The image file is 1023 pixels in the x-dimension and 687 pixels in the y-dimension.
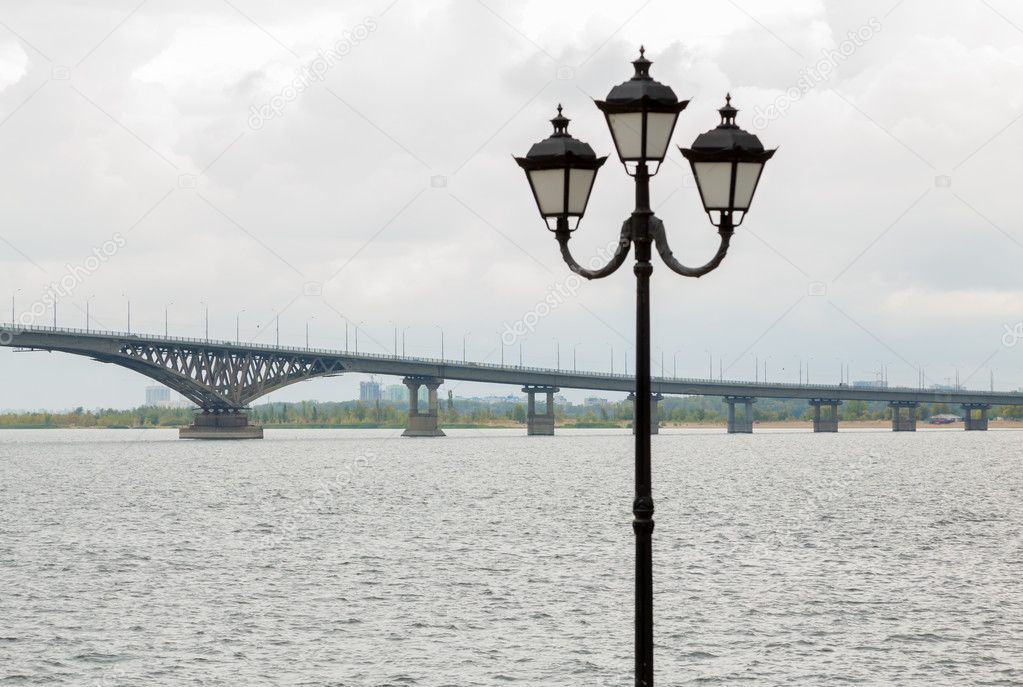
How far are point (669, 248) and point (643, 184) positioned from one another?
0.71m

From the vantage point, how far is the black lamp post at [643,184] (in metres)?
13.2

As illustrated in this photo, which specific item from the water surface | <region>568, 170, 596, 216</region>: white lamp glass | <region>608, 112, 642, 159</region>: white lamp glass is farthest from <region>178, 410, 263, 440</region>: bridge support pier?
<region>608, 112, 642, 159</region>: white lamp glass

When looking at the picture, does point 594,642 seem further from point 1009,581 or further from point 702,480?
point 702,480

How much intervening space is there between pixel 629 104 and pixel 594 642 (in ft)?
64.9

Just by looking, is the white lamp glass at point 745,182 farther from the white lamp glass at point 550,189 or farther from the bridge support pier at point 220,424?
the bridge support pier at point 220,424

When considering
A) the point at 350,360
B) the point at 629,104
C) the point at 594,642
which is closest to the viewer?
the point at 629,104

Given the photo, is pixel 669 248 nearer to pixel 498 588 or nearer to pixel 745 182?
pixel 745 182

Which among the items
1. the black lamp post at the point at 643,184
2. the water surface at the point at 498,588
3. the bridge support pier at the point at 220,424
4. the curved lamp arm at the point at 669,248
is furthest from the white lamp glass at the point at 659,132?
the bridge support pier at the point at 220,424

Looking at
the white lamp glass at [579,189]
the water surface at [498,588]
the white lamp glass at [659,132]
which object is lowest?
the water surface at [498,588]

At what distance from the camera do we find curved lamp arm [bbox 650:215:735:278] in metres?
13.4

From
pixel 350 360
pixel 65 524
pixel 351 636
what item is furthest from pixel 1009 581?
pixel 350 360

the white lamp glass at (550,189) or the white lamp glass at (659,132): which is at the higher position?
the white lamp glass at (659,132)

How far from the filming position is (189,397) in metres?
183

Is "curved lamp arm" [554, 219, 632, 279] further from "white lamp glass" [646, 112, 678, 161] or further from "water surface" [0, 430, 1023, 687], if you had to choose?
"water surface" [0, 430, 1023, 687]
